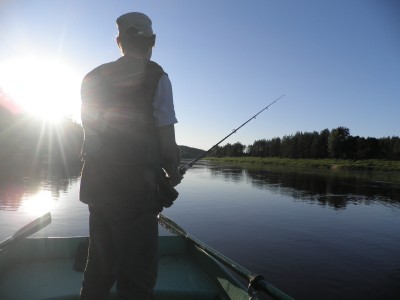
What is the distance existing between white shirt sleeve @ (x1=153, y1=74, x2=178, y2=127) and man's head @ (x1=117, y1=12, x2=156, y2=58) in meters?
0.43

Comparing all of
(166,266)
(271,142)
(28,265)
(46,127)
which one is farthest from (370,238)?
(271,142)

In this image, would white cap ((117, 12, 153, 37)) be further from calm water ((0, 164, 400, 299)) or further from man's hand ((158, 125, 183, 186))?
calm water ((0, 164, 400, 299))

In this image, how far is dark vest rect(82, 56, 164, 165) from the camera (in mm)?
2703

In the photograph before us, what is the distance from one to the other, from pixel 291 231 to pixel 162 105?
56.4 feet

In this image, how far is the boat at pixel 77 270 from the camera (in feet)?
15.8

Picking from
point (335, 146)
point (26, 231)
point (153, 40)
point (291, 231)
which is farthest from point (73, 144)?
point (153, 40)

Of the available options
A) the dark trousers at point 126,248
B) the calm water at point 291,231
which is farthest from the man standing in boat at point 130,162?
the calm water at point 291,231

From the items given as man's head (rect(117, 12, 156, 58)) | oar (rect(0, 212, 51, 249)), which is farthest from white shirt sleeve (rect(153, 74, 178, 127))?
oar (rect(0, 212, 51, 249))

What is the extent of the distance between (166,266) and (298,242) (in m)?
11.5

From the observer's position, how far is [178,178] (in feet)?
9.60

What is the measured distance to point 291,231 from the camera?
18312mm

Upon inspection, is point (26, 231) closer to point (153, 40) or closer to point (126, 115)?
point (126, 115)

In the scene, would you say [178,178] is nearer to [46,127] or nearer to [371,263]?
[371,263]

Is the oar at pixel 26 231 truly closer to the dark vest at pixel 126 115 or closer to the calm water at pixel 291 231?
the dark vest at pixel 126 115
